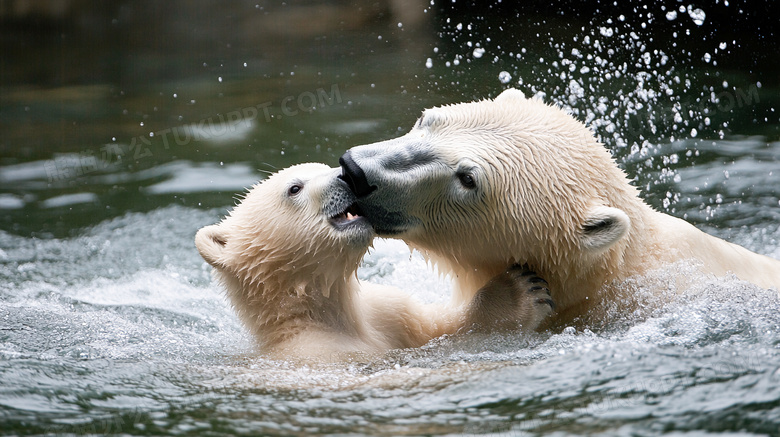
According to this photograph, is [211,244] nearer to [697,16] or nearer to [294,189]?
[294,189]


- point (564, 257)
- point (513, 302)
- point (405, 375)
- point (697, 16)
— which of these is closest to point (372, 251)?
point (513, 302)

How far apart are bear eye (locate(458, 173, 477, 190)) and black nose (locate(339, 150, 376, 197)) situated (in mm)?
382

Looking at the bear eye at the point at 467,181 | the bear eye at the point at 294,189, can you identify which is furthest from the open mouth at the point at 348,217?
the bear eye at the point at 467,181

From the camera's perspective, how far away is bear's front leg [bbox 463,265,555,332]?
12.4 feet

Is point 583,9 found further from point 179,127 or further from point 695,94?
point 179,127

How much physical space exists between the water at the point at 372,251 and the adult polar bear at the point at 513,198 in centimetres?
30

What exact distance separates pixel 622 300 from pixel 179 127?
17.8 ft

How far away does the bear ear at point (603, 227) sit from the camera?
3.55m

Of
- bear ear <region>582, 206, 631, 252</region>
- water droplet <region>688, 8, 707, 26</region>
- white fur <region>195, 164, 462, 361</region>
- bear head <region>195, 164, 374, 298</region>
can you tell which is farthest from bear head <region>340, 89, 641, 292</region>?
water droplet <region>688, 8, 707, 26</region>

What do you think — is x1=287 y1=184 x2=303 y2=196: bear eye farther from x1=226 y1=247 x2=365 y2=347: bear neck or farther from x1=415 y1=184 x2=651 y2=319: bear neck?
x1=415 y1=184 x2=651 y2=319: bear neck

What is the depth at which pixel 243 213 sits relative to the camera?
415 centimetres

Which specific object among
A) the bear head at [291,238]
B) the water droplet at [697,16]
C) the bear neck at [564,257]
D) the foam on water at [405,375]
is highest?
the water droplet at [697,16]

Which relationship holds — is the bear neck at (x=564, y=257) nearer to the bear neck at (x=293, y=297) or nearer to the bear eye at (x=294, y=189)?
the bear neck at (x=293, y=297)

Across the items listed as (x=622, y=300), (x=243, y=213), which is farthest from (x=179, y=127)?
(x=622, y=300)
